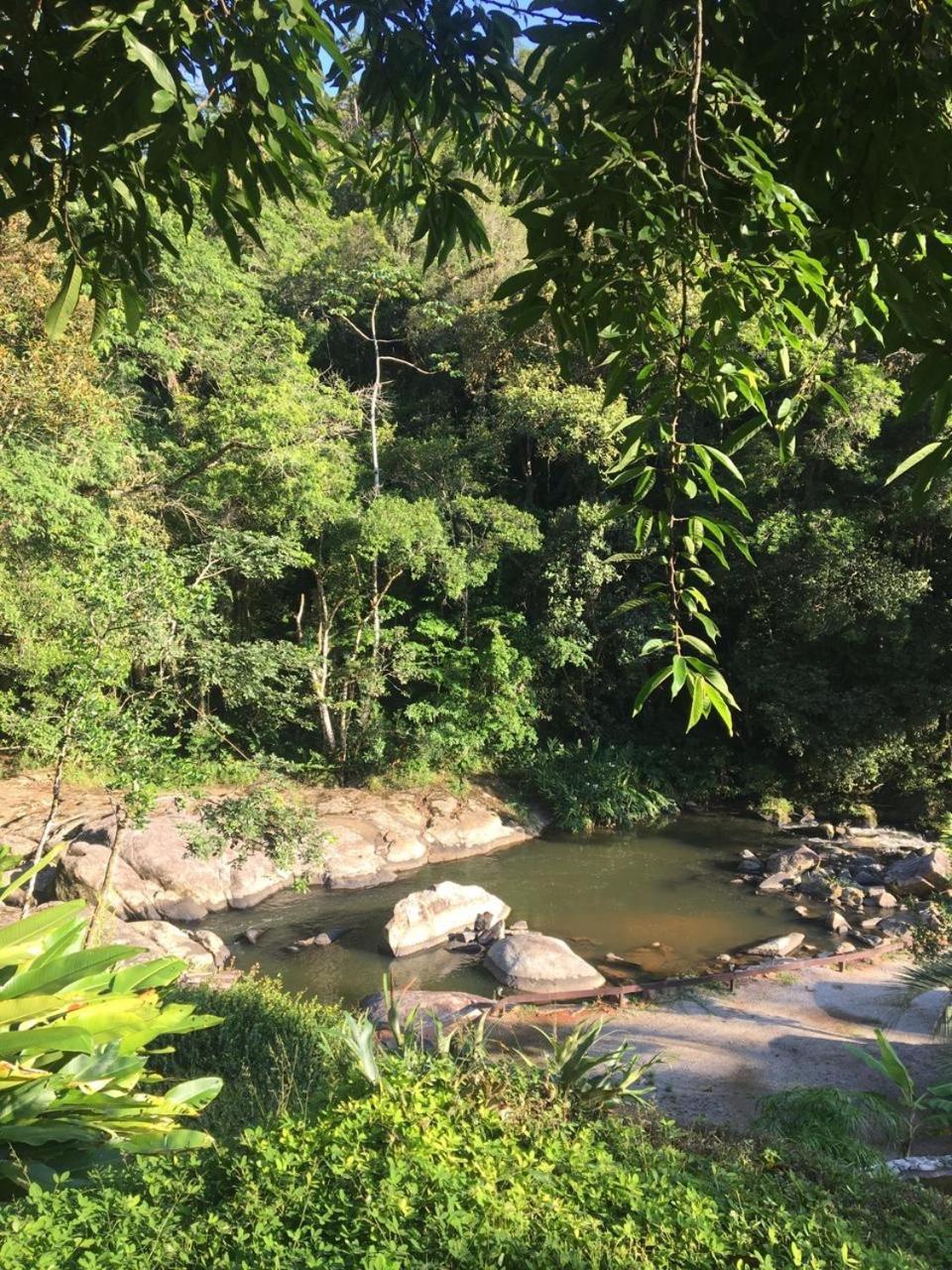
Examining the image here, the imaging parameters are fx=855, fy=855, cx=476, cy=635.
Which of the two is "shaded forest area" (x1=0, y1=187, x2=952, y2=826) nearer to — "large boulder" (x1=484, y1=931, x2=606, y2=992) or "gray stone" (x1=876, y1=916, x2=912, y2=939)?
"large boulder" (x1=484, y1=931, x2=606, y2=992)

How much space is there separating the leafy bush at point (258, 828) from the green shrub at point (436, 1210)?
476cm

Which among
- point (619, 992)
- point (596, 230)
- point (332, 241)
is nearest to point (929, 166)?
point (596, 230)

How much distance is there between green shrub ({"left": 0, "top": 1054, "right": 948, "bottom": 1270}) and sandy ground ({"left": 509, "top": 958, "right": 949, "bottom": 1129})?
304 cm

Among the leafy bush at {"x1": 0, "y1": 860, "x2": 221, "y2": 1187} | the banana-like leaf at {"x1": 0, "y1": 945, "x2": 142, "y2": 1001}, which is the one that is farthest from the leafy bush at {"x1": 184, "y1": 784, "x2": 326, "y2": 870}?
the banana-like leaf at {"x1": 0, "y1": 945, "x2": 142, "y2": 1001}

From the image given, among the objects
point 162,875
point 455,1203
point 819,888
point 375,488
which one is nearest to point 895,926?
point 819,888

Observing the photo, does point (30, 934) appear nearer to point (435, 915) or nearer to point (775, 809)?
point (435, 915)

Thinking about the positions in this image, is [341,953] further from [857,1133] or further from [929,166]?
[929,166]

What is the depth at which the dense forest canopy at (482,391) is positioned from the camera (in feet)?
4.00

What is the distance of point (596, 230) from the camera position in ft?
3.86

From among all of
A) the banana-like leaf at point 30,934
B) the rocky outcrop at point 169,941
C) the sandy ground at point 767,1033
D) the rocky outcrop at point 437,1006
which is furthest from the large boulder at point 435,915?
the banana-like leaf at point 30,934

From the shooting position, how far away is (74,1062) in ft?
8.96

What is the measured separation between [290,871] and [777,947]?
5.32 m

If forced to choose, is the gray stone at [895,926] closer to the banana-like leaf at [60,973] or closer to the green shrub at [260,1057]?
the green shrub at [260,1057]

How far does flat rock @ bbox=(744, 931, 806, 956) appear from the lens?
9.16 m
